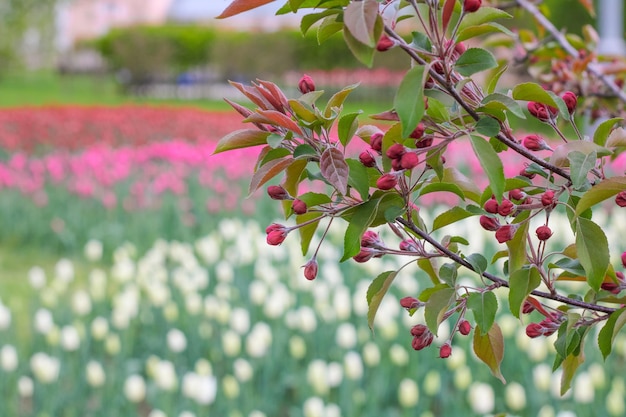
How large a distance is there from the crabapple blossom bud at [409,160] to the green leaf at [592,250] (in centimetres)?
21

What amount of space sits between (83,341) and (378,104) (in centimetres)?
1743

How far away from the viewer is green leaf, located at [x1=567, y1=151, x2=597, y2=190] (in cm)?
→ 86

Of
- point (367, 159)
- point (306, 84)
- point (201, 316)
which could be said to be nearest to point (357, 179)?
point (367, 159)

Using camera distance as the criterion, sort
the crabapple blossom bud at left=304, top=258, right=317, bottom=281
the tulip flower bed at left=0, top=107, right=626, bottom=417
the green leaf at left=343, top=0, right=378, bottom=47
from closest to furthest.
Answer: the green leaf at left=343, top=0, right=378, bottom=47 < the crabapple blossom bud at left=304, top=258, right=317, bottom=281 < the tulip flower bed at left=0, top=107, right=626, bottom=417

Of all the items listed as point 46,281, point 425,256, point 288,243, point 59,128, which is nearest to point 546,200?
point 425,256

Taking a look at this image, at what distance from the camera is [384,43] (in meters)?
0.76

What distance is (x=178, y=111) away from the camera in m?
10.3

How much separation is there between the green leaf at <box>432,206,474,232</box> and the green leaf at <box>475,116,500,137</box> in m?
0.14

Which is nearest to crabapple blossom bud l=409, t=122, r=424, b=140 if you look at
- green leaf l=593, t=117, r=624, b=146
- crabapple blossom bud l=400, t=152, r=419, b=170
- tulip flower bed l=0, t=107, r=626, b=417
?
crabapple blossom bud l=400, t=152, r=419, b=170

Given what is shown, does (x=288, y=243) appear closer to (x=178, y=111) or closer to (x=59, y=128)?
(x=59, y=128)

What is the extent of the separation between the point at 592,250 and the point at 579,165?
0.09 metres

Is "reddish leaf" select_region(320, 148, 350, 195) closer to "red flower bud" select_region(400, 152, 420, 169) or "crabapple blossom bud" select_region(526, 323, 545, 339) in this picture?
"red flower bud" select_region(400, 152, 420, 169)

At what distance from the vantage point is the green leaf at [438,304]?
3.05 ft

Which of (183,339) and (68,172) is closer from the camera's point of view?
(183,339)
